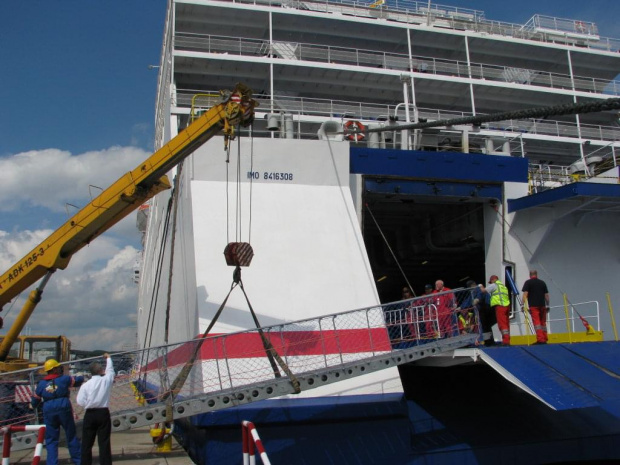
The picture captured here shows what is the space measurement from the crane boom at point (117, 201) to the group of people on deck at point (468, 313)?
431 centimetres

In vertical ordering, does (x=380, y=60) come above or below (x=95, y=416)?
above

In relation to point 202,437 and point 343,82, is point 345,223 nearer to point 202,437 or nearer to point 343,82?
point 202,437

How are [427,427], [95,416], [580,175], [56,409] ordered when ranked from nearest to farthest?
[95,416] < [56,409] < [427,427] < [580,175]

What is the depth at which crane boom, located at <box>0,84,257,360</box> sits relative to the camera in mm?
9742

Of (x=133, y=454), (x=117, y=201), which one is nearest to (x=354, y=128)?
(x=117, y=201)

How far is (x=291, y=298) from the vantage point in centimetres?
996

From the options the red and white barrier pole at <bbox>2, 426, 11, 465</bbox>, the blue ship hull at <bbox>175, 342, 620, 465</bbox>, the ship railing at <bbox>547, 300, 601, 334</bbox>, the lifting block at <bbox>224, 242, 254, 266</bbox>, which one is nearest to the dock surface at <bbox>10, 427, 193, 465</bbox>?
the blue ship hull at <bbox>175, 342, 620, 465</bbox>

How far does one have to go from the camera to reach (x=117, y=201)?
34.5ft

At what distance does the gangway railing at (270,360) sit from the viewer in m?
7.62

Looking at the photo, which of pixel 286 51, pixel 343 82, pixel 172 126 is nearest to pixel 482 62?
pixel 343 82

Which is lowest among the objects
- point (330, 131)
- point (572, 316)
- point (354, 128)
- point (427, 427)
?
point (427, 427)

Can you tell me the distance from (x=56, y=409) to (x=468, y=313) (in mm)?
6324

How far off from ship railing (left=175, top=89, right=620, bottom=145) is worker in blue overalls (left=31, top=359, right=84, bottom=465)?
11421 mm

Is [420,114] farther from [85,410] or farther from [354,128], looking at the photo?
[85,410]
